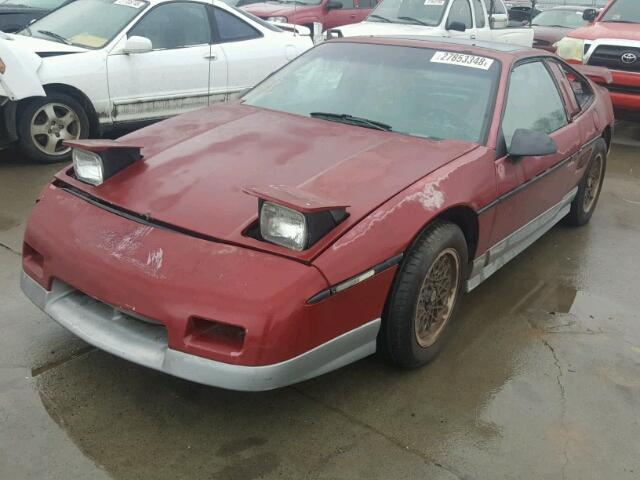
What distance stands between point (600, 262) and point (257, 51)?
4.25 meters

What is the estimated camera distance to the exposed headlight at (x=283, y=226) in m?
2.39

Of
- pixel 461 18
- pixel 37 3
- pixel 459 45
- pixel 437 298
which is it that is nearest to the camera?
pixel 437 298

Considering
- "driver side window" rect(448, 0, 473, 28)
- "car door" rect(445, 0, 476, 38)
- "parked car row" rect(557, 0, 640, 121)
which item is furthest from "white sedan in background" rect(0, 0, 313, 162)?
"parked car row" rect(557, 0, 640, 121)

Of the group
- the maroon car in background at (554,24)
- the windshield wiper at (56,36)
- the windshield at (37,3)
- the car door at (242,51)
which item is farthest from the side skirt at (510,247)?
the maroon car in background at (554,24)

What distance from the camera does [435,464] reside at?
245 centimetres

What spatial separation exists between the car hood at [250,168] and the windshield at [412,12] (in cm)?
629

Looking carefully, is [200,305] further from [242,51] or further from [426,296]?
[242,51]

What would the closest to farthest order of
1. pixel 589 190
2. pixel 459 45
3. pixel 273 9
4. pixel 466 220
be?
pixel 466 220
pixel 459 45
pixel 589 190
pixel 273 9

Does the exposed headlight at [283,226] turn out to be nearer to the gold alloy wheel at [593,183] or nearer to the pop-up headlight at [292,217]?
the pop-up headlight at [292,217]

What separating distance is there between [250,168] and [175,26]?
4093 mm

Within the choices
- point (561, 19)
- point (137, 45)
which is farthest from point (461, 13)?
point (137, 45)

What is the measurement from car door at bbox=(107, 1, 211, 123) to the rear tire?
3759mm

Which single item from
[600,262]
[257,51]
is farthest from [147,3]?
[600,262]

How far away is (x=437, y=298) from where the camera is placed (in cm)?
306
